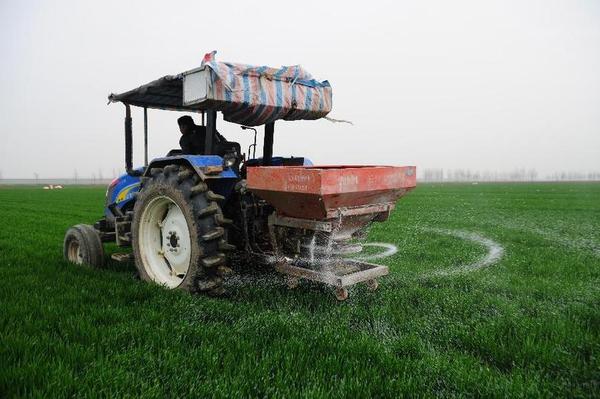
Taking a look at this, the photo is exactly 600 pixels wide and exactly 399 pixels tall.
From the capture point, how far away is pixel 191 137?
227 inches

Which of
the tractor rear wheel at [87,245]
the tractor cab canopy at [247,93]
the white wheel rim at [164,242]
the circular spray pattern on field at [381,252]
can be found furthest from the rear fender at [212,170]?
the circular spray pattern on field at [381,252]

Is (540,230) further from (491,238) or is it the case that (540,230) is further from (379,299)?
(379,299)

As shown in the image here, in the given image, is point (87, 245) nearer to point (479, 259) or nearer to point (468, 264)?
point (468, 264)

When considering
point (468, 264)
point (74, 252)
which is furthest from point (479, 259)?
point (74, 252)

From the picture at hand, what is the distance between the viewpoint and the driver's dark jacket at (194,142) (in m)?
5.75

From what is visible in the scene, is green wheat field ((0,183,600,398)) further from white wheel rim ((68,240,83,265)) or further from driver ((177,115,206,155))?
driver ((177,115,206,155))

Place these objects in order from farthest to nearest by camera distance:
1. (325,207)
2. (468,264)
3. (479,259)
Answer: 1. (479,259)
2. (468,264)
3. (325,207)

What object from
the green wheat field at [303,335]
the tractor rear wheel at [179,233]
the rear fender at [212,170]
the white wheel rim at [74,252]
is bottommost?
the green wheat field at [303,335]

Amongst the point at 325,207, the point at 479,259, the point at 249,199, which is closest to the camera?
the point at 325,207

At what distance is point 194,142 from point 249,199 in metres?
1.24

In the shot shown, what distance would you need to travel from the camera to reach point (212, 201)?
4.55 metres

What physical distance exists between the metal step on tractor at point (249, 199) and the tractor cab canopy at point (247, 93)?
0.01 metres

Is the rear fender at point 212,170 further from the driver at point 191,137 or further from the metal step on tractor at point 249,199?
the driver at point 191,137

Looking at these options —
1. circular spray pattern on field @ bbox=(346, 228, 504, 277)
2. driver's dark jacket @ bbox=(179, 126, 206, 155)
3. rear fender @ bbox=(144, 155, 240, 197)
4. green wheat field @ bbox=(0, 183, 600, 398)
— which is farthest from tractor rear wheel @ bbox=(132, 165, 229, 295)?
circular spray pattern on field @ bbox=(346, 228, 504, 277)
